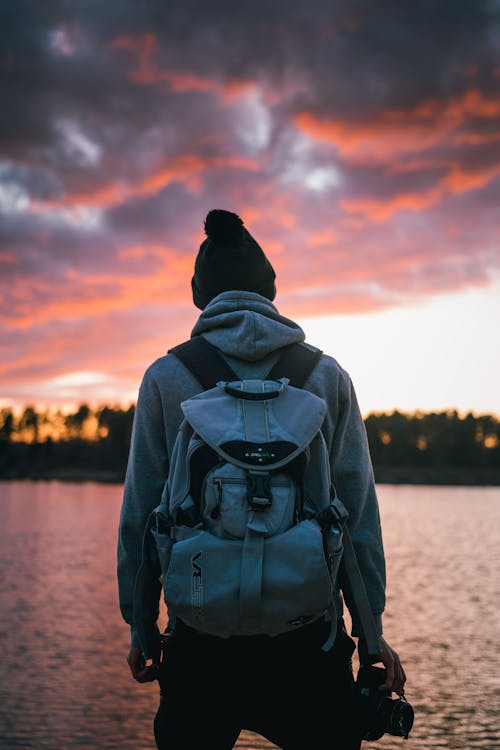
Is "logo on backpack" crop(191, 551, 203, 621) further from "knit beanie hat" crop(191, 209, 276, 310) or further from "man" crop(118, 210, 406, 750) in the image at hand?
"knit beanie hat" crop(191, 209, 276, 310)

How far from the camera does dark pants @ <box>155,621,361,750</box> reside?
2.18m

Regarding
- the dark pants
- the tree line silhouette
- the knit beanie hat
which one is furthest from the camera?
the tree line silhouette

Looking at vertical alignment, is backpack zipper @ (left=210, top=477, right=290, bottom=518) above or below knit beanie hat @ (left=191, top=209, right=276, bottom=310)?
below

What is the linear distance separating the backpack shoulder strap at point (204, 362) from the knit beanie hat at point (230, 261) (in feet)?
0.82

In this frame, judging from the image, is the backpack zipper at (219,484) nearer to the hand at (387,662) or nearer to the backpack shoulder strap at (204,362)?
the backpack shoulder strap at (204,362)

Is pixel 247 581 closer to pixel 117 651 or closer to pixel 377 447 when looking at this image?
pixel 117 651

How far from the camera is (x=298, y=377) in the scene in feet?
8.05

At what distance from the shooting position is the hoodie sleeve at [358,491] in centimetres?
250

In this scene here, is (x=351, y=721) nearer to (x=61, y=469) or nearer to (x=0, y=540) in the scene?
(x=0, y=540)

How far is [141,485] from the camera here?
2510 millimetres

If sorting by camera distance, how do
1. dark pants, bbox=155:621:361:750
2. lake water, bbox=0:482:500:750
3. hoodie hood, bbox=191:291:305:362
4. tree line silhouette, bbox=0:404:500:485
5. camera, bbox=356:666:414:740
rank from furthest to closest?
1. tree line silhouette, bbox=0:404:500:485
2. lake water, bbox=0:482:500:750
3. hoodie hood, bbox=191:291:305:362
4. camera, bbox=356:666:414:740
5. dark pants, bbox=155:621:361:750

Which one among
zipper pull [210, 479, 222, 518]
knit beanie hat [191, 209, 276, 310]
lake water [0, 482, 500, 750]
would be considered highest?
knit beanie hat [191, 209, 276, 310]

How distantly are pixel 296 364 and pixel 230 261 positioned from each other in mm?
448

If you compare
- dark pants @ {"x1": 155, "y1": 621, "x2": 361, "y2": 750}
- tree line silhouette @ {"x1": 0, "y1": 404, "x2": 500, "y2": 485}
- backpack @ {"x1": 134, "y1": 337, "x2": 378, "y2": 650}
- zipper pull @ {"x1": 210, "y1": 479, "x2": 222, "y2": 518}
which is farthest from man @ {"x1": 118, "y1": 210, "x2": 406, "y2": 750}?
tree line silhouette @ {"x1": 0, "y1": 404, "x2": 500, "y2": 485}
